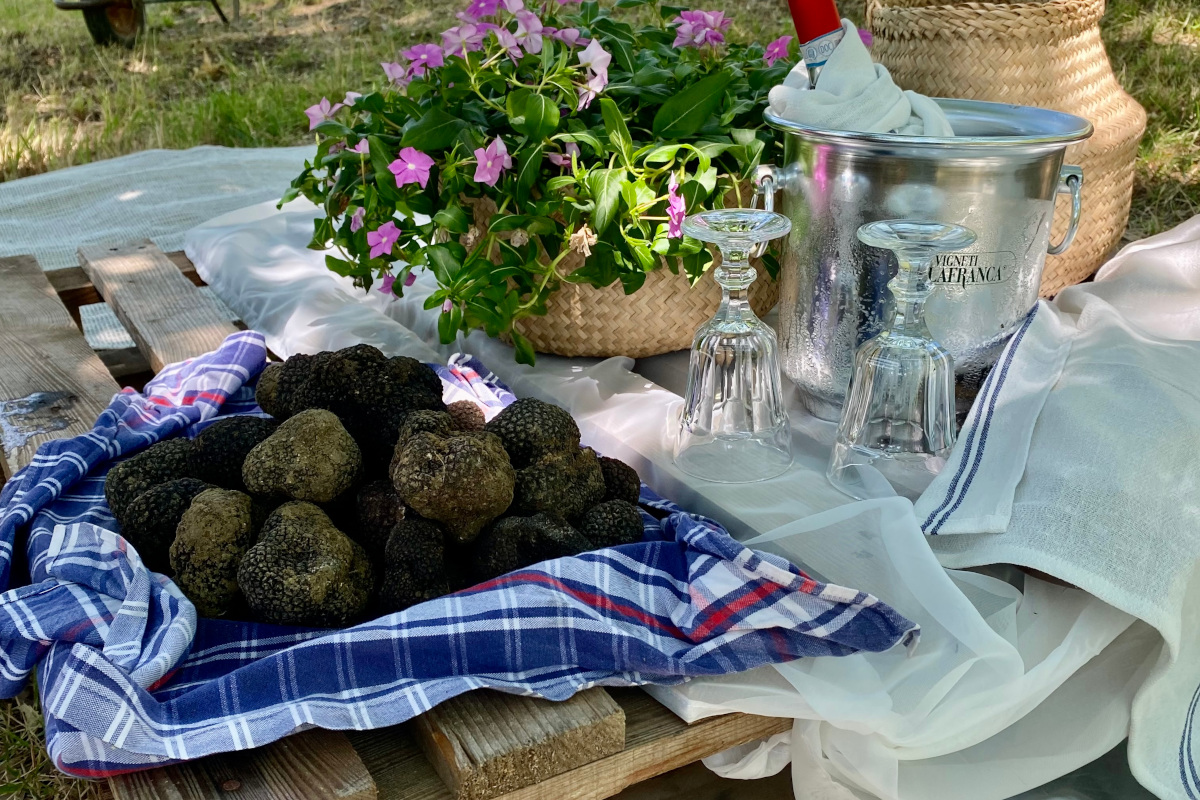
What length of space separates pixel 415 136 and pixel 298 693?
624 millimetres

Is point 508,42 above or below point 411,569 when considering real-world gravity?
above

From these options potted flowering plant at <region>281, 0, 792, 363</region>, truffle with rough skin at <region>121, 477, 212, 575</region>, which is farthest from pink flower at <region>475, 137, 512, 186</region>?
truffle with rough skin at <region>121, 477, 212, 575</region>

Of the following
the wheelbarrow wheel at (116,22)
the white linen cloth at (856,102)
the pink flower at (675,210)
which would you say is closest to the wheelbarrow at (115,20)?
the wheelbarrow wheel at (116,22)

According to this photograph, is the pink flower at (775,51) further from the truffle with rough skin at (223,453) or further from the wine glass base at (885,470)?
the truffle with rough skin at (223,453)

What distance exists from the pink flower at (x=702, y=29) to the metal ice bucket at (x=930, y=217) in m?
0.33

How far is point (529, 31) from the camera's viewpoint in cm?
112

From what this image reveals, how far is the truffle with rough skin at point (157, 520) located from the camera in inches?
35.6

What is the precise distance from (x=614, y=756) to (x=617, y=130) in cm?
63

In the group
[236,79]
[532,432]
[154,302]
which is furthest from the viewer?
[236,79]

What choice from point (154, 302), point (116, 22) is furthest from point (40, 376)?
point (116, 22)

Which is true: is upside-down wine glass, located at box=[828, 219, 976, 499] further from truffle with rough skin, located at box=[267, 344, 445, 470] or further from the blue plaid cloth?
truffle with rough skin, located at box=[267, 344, 445, 470]

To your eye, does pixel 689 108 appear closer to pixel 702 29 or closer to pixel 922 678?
pixel 702 29

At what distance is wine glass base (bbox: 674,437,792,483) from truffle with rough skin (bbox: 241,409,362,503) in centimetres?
33

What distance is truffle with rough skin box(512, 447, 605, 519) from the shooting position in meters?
0.91
